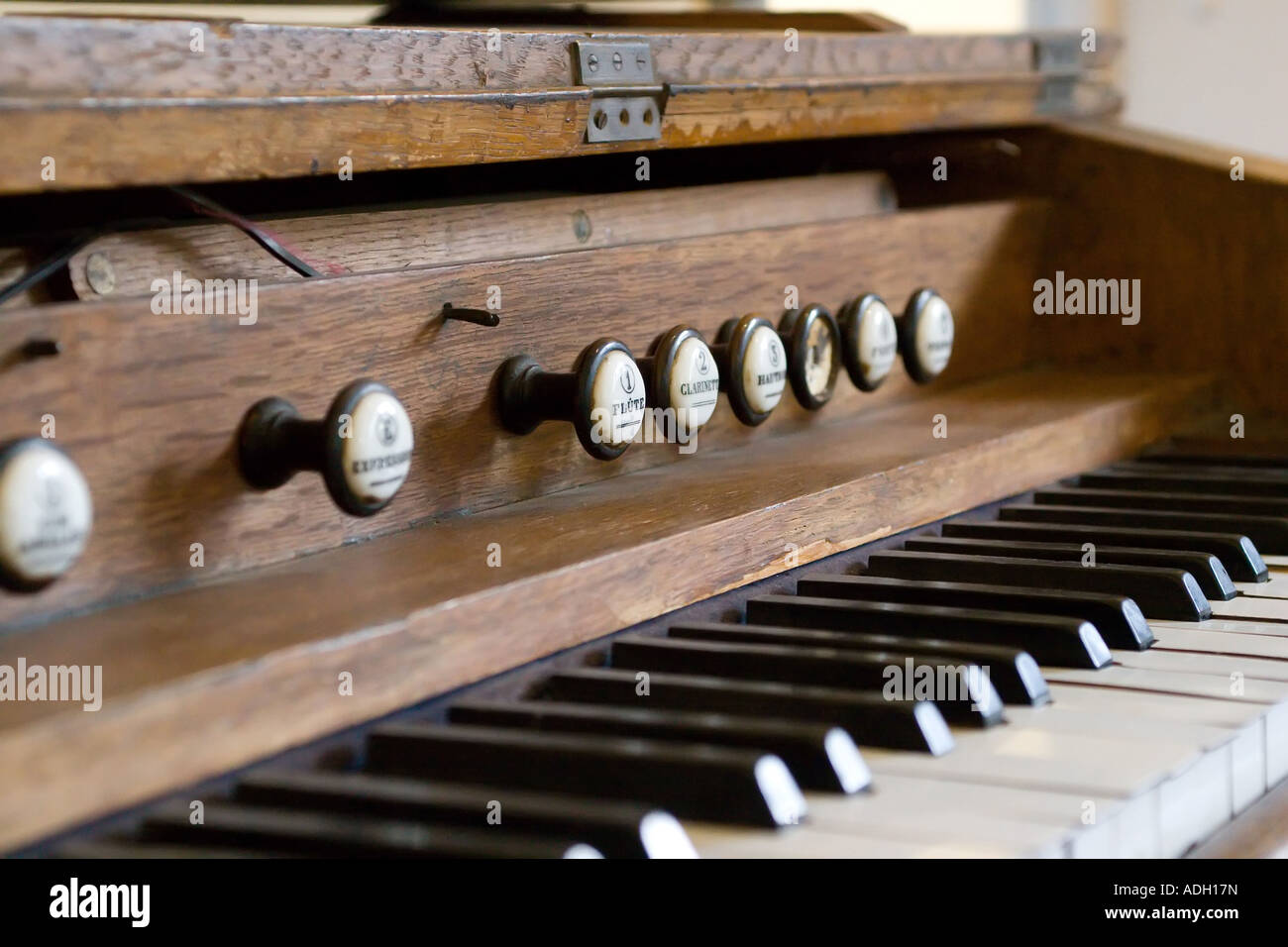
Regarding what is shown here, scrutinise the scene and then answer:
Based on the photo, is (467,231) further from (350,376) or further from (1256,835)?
(1256,835)

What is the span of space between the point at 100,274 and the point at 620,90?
0.51m

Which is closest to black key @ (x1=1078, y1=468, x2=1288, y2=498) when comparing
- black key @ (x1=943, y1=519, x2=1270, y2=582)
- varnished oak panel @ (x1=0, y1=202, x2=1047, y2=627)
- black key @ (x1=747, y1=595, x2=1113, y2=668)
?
black key @ (x1=943, y1=519, x2=1270, y2=582)

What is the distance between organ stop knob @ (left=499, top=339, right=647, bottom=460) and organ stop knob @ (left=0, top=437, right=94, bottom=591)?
42 centimetres

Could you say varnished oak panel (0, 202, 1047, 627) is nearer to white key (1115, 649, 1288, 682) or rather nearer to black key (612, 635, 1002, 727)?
black key (612, 635, 1002, 727)

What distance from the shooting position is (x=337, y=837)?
0.83 metres

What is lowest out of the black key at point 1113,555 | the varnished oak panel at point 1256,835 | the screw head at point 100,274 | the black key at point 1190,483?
the varnished oak panel at point 1256,835

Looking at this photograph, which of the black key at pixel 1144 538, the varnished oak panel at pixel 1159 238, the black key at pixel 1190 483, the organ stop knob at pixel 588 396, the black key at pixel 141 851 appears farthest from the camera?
the varnished oak panel at pixel 1159 238

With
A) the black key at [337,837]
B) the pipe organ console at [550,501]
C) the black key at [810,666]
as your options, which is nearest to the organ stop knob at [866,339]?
the pipe organ console at [550,501]

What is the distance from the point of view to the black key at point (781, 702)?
1.03 m

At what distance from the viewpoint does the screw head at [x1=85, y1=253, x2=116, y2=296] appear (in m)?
1.11

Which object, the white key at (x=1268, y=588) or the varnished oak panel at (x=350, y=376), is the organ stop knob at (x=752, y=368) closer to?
the varnished oak panel at (x=350, y=376)

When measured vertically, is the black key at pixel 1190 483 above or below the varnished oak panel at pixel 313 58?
below

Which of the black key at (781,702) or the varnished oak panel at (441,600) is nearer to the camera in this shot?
the varnished oak panel at (441,600)

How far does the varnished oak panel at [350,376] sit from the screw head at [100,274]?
0.09 metres
